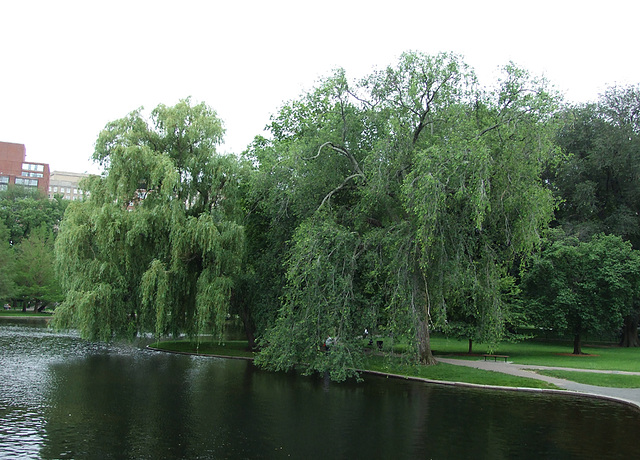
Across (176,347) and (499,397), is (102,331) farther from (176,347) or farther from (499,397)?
(499,397)

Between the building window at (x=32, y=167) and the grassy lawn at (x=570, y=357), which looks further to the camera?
the building window at (x=32, y=167)

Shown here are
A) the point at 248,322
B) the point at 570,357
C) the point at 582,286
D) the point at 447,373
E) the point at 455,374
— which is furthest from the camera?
the point at 582,286

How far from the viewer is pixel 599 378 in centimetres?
2084

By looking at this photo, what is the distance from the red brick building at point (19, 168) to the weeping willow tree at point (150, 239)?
11575 centimetres

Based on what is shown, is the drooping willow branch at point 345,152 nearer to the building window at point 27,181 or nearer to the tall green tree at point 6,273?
the tall green tree at point 6,273

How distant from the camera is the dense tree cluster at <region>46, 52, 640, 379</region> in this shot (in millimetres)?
18625

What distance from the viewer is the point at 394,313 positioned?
18.5m

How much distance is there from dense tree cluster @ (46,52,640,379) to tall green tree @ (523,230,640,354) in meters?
0.11

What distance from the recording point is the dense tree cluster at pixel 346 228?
61.1 ft

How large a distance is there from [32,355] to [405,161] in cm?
2021

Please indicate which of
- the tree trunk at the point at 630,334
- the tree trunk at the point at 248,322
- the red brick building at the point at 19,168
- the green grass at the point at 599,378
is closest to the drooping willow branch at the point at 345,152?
the tree trunk at the point at 248,322

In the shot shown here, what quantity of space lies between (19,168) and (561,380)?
138373 millimetres

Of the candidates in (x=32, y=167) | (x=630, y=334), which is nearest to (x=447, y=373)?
(x=630, y=334)

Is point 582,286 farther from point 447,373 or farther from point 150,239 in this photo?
point 150,239
